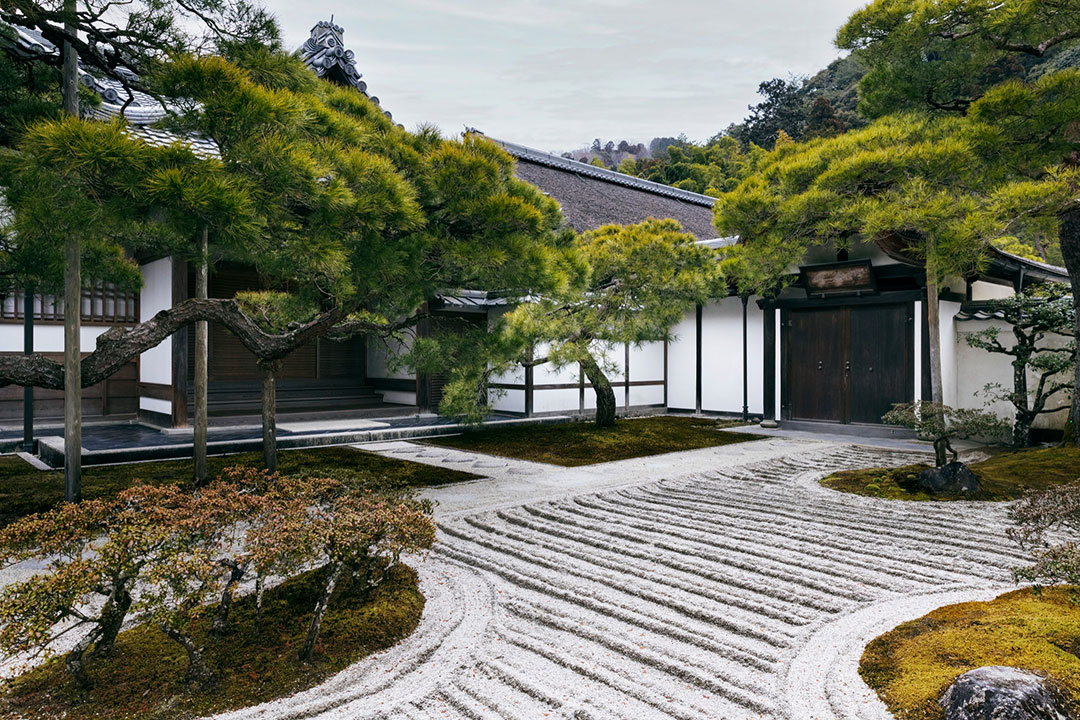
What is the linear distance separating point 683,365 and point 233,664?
11841 mm

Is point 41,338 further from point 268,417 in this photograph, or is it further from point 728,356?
point 728,356

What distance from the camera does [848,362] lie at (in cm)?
1064

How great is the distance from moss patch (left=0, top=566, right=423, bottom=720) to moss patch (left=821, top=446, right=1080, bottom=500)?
4.72 m

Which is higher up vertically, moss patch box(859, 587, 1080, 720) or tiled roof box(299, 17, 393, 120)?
tiled roof box(299, 17, 393, 120)

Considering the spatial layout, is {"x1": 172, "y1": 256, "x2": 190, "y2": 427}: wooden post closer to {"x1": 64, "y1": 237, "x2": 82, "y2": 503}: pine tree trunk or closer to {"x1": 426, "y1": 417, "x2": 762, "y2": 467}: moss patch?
{"x1": 426, "y1": 417, "x2": 762, "y2": 467}: moss patch

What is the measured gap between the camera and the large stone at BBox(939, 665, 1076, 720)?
215 centimetres

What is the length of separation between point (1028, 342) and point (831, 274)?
2841mm

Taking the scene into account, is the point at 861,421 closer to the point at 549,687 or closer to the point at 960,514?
the point at 960,514

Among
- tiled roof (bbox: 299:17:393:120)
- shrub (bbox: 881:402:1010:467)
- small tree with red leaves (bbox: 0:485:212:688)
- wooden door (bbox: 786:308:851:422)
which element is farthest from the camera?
tiled roof (bbox: 299:17:393:120)

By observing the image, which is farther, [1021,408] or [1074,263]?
[1021,408]

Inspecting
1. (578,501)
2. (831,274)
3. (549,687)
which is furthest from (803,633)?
(831,274)

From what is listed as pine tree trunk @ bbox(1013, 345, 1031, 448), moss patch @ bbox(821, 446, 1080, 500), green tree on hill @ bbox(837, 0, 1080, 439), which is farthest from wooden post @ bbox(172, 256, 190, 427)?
pine tree trunk @ bbox(1013, 345, 1031, 448)

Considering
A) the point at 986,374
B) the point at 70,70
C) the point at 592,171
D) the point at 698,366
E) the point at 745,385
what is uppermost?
the point at 592,171

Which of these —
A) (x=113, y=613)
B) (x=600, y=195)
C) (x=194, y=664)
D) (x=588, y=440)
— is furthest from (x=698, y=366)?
(x=113, y=613)
